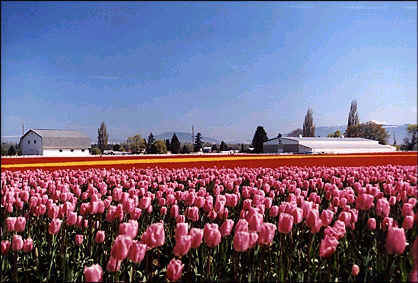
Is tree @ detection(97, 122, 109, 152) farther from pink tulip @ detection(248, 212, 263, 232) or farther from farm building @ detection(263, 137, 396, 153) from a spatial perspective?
pink tulip @ detection(248, 212, 263, 232)

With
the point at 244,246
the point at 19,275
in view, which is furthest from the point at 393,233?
the point at 19,275

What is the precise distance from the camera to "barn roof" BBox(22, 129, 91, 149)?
6519 centimetres

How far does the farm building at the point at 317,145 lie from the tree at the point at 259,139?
95 centimetres

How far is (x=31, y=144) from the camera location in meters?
65.0

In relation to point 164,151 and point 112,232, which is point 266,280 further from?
point 164,151

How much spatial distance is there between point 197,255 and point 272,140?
63.7 metres

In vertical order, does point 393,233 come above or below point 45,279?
above

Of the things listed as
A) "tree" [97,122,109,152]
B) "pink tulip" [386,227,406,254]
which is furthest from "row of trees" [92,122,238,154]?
"pink tulip" [386,227,406,254]

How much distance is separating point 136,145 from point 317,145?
3202 centimetres

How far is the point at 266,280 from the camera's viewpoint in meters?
3.86

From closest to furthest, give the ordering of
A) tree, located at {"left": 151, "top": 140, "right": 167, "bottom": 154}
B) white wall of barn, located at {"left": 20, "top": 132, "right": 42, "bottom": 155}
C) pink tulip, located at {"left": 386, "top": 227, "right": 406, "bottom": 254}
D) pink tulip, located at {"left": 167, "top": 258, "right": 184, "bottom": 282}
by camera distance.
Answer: pink tulip, located at {"left": 167, "top": 258, "right": 184, "bottom": 282} → pink tulip, located at {"left": 386, "top": 227, "right": 406, "bottom": 254} → tree, located at {"left": 151, "top": 140, "right": 167, "bottom": 154} → white wall of barn, located at {"left": 20, "top": 132, "right": 42, "bottom": 155}

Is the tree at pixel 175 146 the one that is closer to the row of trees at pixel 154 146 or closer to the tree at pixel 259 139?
the row of trees at pixel 154 146

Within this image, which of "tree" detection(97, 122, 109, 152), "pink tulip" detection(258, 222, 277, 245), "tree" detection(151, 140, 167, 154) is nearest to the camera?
"pink tulip" detection(258, 222, 277, 245)

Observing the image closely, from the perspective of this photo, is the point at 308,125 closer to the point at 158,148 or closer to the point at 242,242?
the point at 158,148
